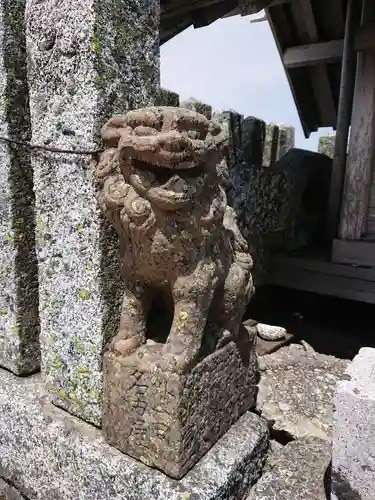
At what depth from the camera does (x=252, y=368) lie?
1.56 m

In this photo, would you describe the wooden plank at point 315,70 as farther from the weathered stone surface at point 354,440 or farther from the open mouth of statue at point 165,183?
the weathered stone surface at point 354,440

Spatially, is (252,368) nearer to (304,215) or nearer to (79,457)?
(79,457)

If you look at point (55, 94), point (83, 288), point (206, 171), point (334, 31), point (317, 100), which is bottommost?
point (83, 288)

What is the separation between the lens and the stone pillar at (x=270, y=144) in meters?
4.41

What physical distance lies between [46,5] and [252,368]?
1311mm

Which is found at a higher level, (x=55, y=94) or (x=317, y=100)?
(x=317, y=100)

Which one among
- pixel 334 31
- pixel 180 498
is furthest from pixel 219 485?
pixel 334 31

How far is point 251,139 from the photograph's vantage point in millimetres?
3289

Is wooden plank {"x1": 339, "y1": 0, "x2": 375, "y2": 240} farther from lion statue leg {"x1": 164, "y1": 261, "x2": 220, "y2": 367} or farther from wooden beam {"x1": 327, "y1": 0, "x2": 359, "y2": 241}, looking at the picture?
lion statue leg {"x1": 164, "y1": 261, "x2": 220, "y2": 367}

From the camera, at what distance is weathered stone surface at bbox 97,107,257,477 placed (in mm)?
1080

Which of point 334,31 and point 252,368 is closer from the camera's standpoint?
point 252,368

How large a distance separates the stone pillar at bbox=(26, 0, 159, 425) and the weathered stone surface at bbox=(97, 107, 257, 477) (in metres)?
0.08

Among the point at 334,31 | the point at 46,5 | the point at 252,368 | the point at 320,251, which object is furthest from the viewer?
the point at 334,31

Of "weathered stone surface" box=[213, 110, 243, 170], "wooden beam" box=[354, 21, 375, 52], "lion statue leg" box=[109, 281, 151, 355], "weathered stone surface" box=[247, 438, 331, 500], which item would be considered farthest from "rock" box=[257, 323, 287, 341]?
"wooden beam" box=[354, 21, 375, 52]
